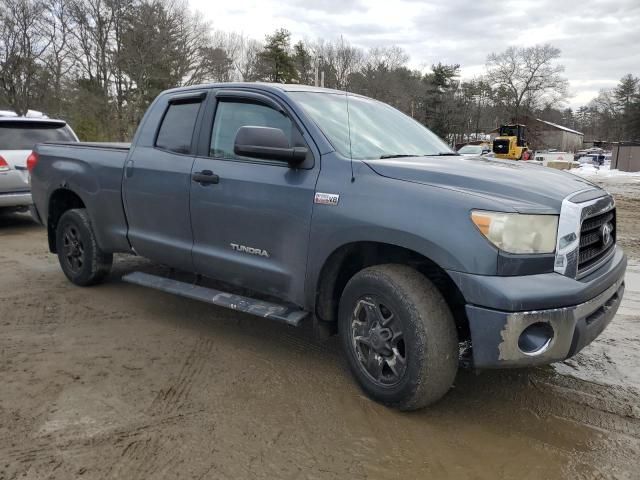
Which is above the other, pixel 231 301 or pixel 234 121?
pixel 234 121

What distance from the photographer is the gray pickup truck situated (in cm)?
262

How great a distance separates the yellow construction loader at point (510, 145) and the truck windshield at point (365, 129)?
30.4 meters

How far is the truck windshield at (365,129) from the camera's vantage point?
11.3ft

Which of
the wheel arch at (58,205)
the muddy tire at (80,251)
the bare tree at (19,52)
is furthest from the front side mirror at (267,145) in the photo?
the bare tree at (19,52)

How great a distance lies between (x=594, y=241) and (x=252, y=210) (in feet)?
6.85

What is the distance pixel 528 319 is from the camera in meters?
2.55

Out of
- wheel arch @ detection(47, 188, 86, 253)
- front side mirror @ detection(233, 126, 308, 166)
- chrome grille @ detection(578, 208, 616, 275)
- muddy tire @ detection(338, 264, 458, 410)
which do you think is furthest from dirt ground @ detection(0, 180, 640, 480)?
front side mirror @ detection(233, 126, 308, 166)

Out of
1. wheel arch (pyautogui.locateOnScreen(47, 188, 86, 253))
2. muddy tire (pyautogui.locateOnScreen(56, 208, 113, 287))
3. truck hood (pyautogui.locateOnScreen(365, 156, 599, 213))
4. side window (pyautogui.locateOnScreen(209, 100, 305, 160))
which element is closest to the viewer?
truck hood (pyautogui.locateOnScreen(365, 156, 599, 213))

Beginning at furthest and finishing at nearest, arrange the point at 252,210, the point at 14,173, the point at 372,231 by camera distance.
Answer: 1. the point at 14,173
2. the point at 252,210
3. the point at 372,231

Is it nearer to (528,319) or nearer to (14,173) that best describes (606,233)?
(528,319)

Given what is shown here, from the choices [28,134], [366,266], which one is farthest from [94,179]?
[28,134]

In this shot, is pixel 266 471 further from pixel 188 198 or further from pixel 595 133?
pixel 595 133

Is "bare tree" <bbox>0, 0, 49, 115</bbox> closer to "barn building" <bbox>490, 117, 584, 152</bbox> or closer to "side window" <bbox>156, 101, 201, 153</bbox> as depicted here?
"side window" <bbox>156, 101, 201, 153</bbox>

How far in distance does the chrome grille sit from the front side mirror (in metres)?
1.67
